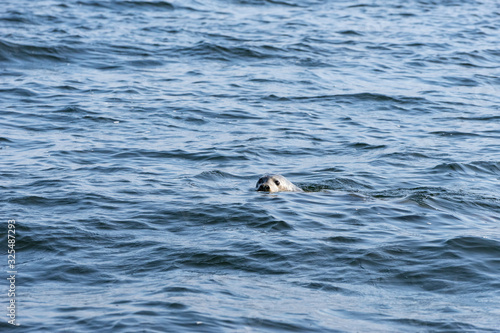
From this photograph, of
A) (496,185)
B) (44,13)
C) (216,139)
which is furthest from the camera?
(44,13)

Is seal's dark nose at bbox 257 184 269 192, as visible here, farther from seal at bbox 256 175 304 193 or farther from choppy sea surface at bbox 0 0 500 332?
choppy sea surface at bbox 0 0 500 332

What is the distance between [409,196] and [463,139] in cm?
370

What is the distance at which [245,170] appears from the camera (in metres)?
11.8

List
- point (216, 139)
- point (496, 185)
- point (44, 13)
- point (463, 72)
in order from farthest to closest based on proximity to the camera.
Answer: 1. point (44, 13)
2. point (463, 72)
3. point (216, 139)
4. point (496, 185)

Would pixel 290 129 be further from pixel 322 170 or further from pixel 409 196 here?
pixel 409 196

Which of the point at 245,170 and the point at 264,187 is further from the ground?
the point at 264,187

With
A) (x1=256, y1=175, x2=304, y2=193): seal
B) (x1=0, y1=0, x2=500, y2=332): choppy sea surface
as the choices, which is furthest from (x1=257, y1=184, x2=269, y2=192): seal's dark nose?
(x1=0, y1=0, x2=500, y2=332): choppy sea surface

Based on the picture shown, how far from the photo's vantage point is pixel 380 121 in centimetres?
1489

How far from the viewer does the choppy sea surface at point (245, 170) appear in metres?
6.88

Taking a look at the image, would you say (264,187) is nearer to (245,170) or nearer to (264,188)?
(264,188)

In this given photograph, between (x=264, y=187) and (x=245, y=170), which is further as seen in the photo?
(x=245, y=170)

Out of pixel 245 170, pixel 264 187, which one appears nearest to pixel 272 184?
pixel 264 187

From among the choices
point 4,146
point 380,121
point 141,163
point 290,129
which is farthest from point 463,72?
point 4,146

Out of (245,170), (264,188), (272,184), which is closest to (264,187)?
(264,188)
